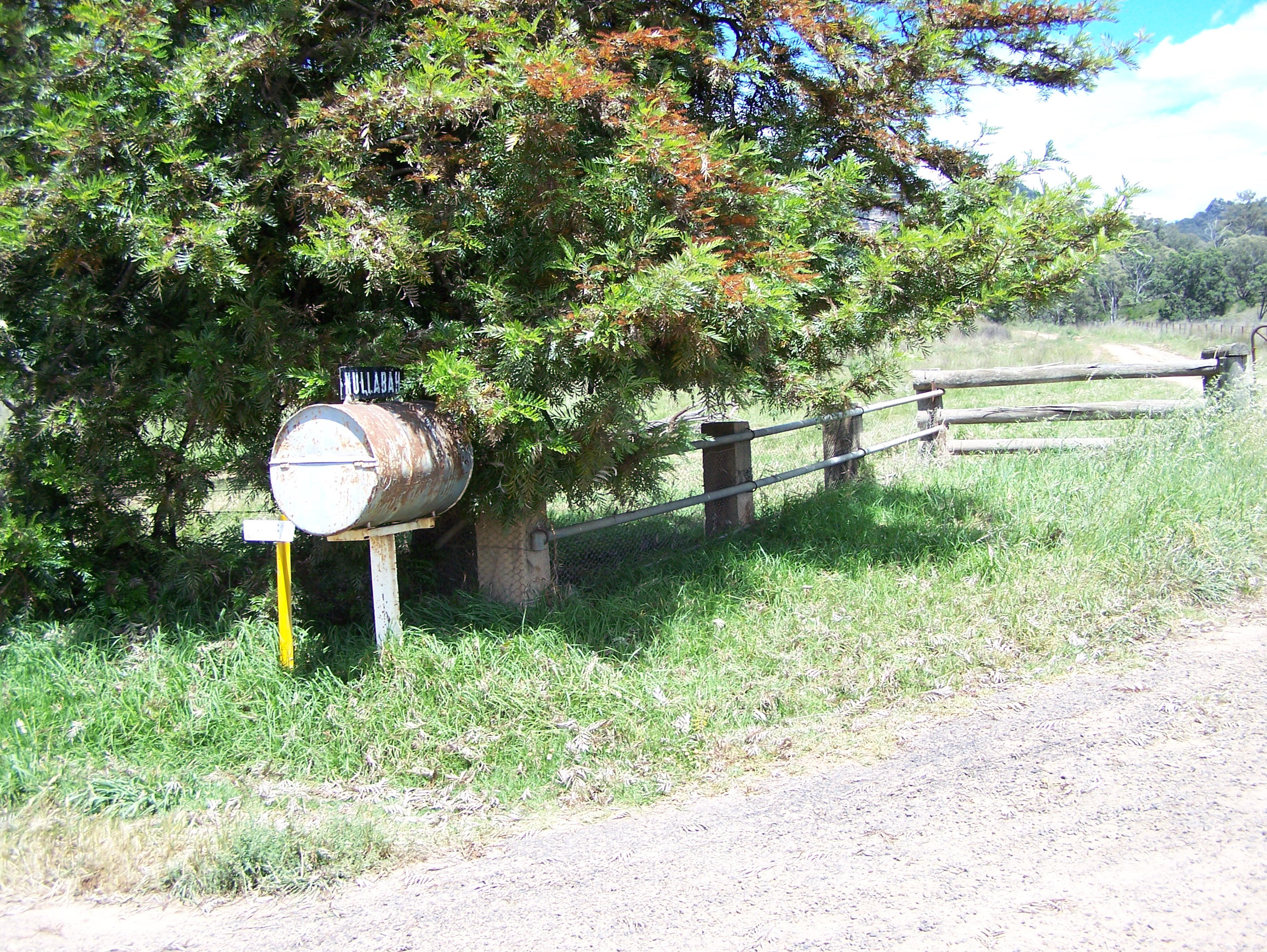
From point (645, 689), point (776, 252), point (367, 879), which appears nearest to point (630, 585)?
point (645, 689)

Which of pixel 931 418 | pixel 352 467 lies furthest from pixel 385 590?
pixel 931 418

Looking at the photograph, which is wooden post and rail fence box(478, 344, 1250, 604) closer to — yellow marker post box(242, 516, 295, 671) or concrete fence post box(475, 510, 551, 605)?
concrete fence post box(475, 510, 551, 605)

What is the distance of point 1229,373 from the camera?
8742 mm

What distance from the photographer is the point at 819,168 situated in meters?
5.97

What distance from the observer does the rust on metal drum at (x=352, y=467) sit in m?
4.12

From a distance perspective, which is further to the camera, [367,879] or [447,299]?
[447,299]

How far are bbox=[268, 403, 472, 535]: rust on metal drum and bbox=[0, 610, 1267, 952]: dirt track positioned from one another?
1.60 metres

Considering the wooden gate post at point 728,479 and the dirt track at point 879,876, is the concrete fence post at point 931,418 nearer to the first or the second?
the wooden gate post at point 728,479

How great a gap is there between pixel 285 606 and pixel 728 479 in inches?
137

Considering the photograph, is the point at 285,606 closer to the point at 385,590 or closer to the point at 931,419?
the point at 385,590

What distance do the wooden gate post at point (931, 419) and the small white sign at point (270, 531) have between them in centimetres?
674

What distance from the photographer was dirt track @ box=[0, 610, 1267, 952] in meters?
2.94

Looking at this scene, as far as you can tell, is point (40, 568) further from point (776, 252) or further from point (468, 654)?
point (776, 252)

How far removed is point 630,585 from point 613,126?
2.75 m
